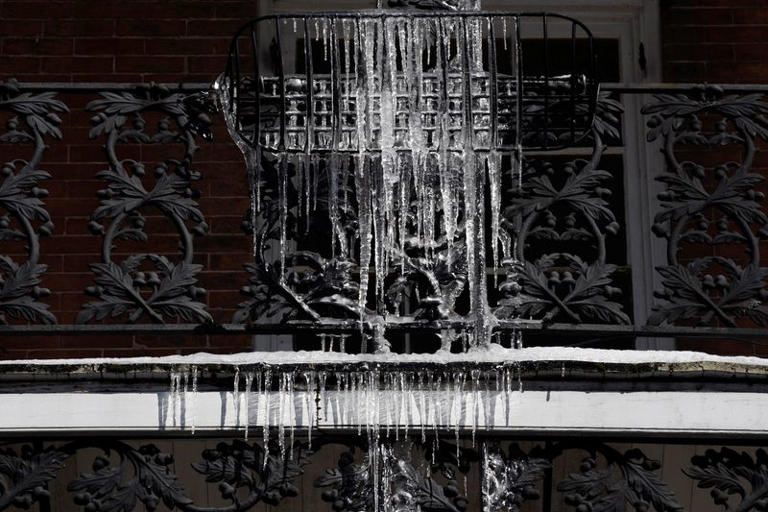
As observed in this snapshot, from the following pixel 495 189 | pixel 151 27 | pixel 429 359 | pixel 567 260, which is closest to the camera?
pixel 429 359

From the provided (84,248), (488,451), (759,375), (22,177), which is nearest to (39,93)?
(22,177)

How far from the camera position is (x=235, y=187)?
29.5 feet

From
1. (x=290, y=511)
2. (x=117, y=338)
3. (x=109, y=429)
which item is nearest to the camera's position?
(x=109, y=429)

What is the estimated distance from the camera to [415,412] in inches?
272

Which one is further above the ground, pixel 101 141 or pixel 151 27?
pixel 151 27

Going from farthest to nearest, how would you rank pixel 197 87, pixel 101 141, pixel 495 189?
pixel 101 141
pixel 197 87
pixel 495 189

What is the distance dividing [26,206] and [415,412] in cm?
169

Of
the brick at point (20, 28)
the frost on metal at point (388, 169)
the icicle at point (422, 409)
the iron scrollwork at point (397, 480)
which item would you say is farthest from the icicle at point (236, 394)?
the brick at point (20, 28)

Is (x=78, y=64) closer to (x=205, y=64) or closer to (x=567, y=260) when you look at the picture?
(x=205, y=64)

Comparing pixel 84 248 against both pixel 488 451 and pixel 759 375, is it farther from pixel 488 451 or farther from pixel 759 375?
pixel 759 375

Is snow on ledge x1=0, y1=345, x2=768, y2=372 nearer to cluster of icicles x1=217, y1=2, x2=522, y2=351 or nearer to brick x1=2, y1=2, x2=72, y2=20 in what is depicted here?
cluster of icicles x1=217, y1=2, x2=522, y2=351

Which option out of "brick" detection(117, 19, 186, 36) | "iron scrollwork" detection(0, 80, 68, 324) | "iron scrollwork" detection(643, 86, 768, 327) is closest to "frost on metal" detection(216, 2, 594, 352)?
"iron scrollwork" detection(643, 86, 768, 327)

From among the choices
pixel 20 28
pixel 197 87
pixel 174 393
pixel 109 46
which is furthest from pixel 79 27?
pixel 174 393

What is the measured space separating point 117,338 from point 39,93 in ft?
5.44
